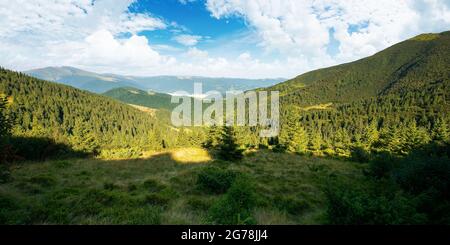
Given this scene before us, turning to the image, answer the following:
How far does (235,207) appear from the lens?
796cm

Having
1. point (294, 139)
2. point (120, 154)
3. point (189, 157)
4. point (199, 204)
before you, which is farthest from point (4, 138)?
point (294, 139)

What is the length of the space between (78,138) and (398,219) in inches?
2565

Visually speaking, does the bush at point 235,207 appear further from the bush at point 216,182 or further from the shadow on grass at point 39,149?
the shadow on grass at point 39,149

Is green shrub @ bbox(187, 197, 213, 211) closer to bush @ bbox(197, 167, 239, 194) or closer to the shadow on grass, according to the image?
bush @ bbox(197, 167, 239, 194)

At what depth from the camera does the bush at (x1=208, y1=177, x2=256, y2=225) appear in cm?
712

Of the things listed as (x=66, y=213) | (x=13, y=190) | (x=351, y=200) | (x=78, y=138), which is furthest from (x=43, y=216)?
(x=78, y=138)

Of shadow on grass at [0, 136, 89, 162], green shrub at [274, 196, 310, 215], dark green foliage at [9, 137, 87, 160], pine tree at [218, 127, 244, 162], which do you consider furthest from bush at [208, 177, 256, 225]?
dark green foliage at [9, 137, 87, 160]

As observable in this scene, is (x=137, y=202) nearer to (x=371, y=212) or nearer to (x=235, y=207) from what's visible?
(x=235, y=207)

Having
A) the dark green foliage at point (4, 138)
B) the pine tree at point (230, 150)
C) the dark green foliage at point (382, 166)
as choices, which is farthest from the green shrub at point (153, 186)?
the pine tree at point (230, 150)

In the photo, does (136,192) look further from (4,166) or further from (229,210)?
(229,210)

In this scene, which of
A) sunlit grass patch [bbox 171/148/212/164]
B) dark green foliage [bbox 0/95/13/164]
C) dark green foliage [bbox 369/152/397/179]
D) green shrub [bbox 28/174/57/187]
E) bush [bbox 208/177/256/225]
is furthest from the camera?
sunlit grass patch [bbox 171/148/212/164]

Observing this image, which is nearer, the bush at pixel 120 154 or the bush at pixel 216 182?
the bush at pixel 216 182

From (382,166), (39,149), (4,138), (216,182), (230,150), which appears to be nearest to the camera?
(4,138)

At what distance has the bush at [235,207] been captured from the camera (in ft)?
23.4
